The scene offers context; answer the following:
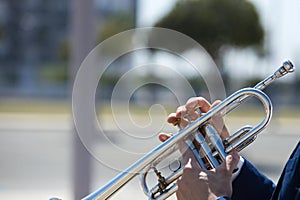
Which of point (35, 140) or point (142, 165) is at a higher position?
point (35, 140)

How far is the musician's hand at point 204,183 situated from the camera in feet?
6.49

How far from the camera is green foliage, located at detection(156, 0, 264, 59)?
1509 centimetres

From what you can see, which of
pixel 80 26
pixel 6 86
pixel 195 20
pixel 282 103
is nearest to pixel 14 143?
pixel 195 20

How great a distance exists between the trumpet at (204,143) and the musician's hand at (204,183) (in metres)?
0.08

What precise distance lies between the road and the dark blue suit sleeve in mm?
327

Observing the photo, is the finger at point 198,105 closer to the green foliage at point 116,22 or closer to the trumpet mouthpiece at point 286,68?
the trumpet mouthpiece at point 286,68

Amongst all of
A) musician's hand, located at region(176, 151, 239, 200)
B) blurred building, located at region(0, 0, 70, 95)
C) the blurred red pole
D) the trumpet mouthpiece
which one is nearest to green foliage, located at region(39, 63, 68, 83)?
blurred building, located at region(0, 0, 70, 95)

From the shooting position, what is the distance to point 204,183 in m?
1.99

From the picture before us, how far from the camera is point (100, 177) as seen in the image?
348 inches

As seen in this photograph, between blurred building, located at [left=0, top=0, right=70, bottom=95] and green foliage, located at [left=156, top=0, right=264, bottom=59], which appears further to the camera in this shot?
blurred building, located at [left=0, top=0, right=70, bottom=95]

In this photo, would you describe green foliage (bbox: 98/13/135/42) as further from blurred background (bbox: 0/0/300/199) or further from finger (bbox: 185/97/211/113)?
finger (bbox: 185/97/211/113)

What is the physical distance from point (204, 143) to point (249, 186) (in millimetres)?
262

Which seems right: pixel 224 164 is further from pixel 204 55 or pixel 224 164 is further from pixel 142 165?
pixel 204 55

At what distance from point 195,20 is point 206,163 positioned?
1400 cm
